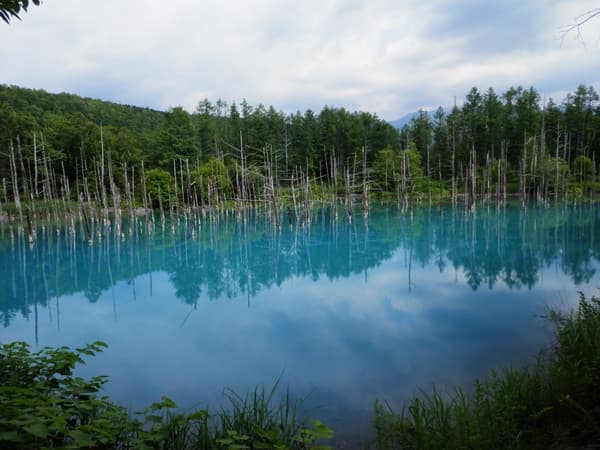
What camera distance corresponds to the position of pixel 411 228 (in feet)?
80.4

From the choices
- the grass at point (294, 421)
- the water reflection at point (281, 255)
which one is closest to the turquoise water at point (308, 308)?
the water reflection at point (281, 255)

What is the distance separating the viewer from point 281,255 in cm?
1770

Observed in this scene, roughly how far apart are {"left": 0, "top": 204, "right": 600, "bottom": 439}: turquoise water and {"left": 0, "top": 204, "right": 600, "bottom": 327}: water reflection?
11 cm

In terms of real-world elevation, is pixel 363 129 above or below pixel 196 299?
above

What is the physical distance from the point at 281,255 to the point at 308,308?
7.78 metres

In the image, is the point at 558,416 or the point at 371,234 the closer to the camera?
the point at 558,416

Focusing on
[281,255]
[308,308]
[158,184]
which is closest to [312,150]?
[158,184]

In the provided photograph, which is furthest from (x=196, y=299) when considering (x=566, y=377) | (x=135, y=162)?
(x=135, y=162)

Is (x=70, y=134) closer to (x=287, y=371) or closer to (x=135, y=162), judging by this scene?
(x=135, y=162)

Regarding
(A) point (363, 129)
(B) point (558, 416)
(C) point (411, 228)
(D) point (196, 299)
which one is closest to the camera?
(B) point (558, 416)

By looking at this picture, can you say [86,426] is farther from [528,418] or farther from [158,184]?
[158,184]

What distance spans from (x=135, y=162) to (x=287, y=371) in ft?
157

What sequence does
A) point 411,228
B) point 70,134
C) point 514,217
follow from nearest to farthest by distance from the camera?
point 411,228
point 514,217
point 70,134

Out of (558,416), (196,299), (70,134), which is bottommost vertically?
(196,299)
